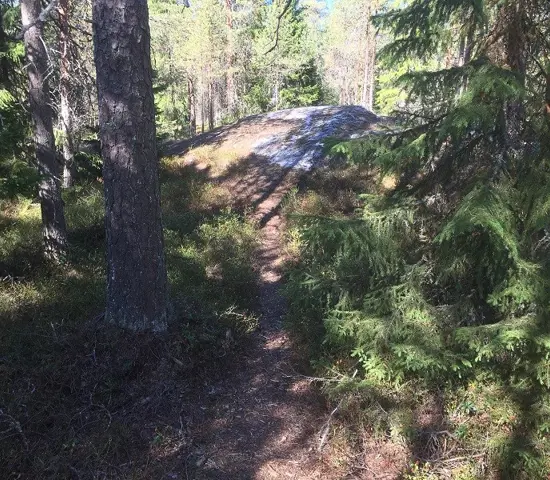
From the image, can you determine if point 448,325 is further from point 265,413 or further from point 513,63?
point 513,63

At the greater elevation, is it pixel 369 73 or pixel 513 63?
pixel 369 73

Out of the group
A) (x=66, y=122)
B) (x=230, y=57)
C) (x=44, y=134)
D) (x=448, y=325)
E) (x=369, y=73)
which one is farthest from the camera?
(x=369, y=73)

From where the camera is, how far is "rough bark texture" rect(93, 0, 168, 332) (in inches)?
192

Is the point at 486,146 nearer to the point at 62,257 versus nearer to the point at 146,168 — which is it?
the point at 146,168

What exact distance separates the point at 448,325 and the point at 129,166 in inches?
162

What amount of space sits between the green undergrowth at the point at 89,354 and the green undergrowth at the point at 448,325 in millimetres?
1887

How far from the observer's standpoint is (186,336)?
575 cm

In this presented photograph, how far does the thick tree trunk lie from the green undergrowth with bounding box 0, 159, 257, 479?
419mm

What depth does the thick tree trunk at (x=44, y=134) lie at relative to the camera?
7.89 m

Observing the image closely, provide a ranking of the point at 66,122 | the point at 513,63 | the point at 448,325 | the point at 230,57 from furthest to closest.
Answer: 1. the point at 230,57
2. the point at 66,122
3. the point at 448,325
4. the point at 513,63

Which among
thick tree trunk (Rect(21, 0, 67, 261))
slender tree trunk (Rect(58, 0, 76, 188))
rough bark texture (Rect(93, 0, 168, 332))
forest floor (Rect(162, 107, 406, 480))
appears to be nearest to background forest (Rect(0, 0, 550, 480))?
forest floor (Rect(162, 107, 406, 480))

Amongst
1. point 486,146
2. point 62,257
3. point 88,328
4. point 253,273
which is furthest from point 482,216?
point 62,257

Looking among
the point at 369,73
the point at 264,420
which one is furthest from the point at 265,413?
the point at 369,73

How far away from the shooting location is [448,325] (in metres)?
4.80
